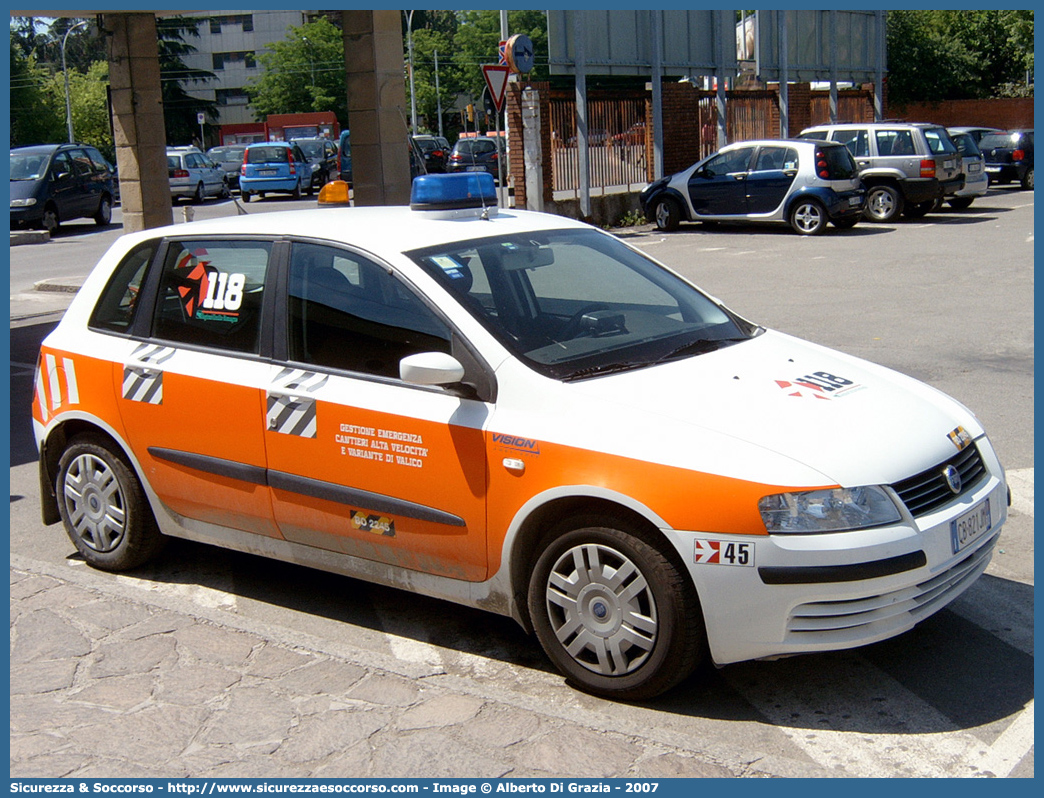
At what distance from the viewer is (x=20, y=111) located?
198ft

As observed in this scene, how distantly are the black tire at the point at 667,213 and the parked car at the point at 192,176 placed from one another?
17879 mm

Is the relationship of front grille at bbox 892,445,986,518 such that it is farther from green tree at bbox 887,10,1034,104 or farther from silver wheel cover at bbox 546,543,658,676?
green tree at bbox 887,10,1034,104

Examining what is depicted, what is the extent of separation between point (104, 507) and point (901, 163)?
1892 cm

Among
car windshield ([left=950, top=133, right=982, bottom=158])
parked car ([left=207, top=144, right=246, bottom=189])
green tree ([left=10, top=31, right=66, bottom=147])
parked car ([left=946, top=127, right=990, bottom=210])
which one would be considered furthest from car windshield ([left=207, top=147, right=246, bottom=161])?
parked car ([left=946, top=127, right=990, bottom=210])

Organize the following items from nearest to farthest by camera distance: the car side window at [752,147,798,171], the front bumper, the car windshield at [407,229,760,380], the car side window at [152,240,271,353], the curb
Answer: the front bumper < the car windshield at [407,229,760,380] < the car side window at [152,240,271,353] < the car side window at [752,147,798,171] < the curb

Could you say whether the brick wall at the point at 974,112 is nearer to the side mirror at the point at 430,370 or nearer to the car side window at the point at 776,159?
the car side window at the point at 776,159

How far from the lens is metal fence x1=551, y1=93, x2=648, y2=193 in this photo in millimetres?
22112

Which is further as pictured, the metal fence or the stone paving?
the metal fence

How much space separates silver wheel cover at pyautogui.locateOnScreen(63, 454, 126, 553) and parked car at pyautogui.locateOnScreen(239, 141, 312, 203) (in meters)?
30.9

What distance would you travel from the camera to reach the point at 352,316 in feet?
14.6

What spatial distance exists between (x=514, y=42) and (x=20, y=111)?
49323 millimetres

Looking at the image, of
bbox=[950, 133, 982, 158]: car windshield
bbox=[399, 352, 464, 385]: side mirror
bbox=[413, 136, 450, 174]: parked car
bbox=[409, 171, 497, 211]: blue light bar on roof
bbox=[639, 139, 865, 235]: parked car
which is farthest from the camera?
bbox=[413, 136, 450, 174]: parked car

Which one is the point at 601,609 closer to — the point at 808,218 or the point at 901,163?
the point at 808,218
